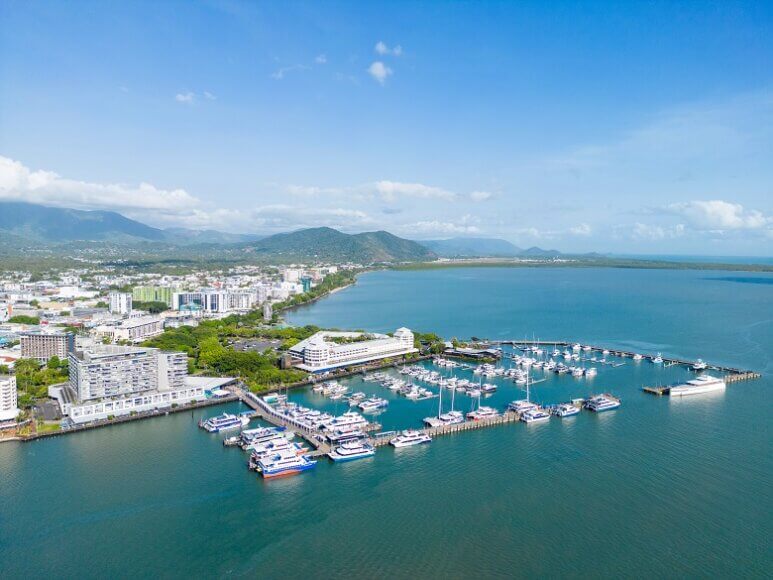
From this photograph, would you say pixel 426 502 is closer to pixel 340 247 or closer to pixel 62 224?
pixel 340 247

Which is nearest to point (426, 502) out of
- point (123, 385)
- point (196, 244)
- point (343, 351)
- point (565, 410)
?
point (565, 410)

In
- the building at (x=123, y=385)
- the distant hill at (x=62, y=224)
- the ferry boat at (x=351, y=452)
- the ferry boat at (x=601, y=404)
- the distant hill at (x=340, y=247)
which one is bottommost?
the ferry boat at (x=351, y=452)

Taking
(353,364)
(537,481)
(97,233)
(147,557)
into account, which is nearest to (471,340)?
(353,364)

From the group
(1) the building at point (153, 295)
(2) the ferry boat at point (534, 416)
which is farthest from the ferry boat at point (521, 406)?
(1) the building at point (153, 295)

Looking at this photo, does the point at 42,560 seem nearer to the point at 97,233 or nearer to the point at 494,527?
the point at 494,527

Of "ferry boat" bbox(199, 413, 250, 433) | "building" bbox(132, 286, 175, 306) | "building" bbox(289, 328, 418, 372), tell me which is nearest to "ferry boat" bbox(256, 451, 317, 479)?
"ferry boat" bbox(199, 413, 250, 433)

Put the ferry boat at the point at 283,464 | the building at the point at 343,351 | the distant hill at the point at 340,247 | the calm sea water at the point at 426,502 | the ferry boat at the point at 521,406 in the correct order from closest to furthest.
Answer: the calm sea water at the point at 426,502, the ferry boat at the point at 283,464, the ferry boat at the point at 521,406, the building at the point at 343,351, the distant hill at the point at 340,247

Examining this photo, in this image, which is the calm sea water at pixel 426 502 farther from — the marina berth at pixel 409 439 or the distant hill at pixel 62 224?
the distant hill at pixel 62 224

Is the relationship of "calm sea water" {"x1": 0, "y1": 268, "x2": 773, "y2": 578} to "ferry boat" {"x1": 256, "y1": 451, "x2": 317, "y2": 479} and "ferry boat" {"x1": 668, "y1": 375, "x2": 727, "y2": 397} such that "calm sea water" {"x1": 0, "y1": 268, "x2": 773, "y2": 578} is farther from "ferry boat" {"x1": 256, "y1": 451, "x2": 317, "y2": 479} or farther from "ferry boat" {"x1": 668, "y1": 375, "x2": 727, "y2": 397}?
"ferry boat" {"x1": 668, "y1": 375, "x2": 727, "y2": 397}
